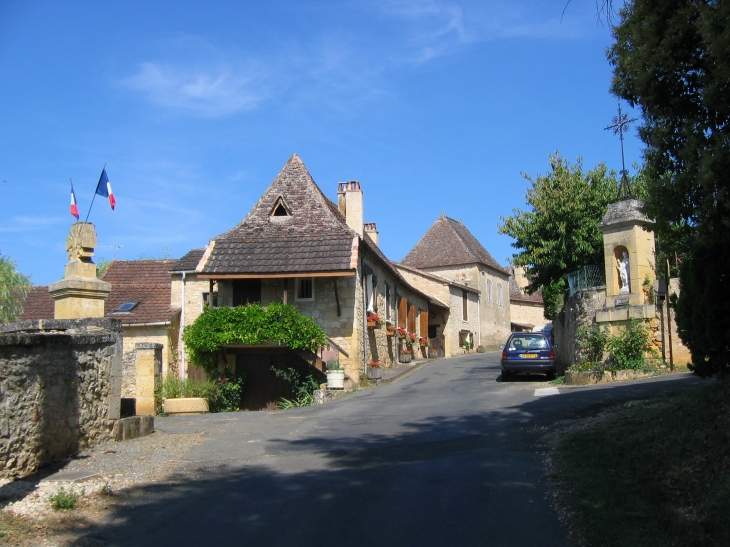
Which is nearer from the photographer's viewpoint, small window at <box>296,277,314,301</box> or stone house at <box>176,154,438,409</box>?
stone house at <box>176,154,438,409</box>

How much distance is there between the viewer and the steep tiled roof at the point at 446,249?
1937 inches

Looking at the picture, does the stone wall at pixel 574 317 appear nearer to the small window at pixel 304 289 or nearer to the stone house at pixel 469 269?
the small window at pixel 304 289

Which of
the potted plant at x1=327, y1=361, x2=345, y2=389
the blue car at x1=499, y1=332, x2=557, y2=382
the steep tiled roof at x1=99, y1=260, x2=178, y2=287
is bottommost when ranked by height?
the potted plant at x1=327, y1=361, x2=345, y2=389

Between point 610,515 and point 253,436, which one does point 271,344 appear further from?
point 610,515

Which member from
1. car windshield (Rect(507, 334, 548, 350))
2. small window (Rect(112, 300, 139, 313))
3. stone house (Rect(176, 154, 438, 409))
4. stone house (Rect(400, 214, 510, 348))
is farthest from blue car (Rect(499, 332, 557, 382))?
stone house (Rect(400, 214, 510, 348))

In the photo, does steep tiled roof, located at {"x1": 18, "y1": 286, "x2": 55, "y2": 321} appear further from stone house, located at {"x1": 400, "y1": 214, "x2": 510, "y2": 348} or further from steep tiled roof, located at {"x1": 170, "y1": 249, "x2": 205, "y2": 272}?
stone house, located at {"x1": 400, "y1": 214, "x2": 510, "y2": 348}

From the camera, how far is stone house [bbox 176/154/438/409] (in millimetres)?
21719

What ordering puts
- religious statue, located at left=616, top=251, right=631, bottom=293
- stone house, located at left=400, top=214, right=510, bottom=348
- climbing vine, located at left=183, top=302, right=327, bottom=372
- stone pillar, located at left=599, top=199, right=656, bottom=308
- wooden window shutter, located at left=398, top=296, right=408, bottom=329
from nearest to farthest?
1. stone pillar, located at left=599, top=199, right=656, bottom=308
2. religious statue, located at left=616, top=251, right=631, bottom=293
3. climbing vine, located at left=183, top=302, right=327, bottom=372
4. wooden window shutter, located at left=398, top=296, right=408, bottom=329
5. stone house, located at left=400, top=214, right=510, bottom=348

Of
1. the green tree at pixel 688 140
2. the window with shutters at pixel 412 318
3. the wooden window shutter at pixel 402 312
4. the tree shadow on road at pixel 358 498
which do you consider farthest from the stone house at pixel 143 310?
the green tree at pixel 688 140

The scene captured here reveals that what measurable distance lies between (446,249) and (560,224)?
26511 millimetres

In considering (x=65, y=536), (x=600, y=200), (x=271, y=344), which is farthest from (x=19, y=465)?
(x=600, y=200)

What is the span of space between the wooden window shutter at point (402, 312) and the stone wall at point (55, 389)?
67.7 feet

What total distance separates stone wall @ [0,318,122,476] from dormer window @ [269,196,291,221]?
13.5 metres

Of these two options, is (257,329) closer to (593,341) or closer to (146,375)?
(146,375)
